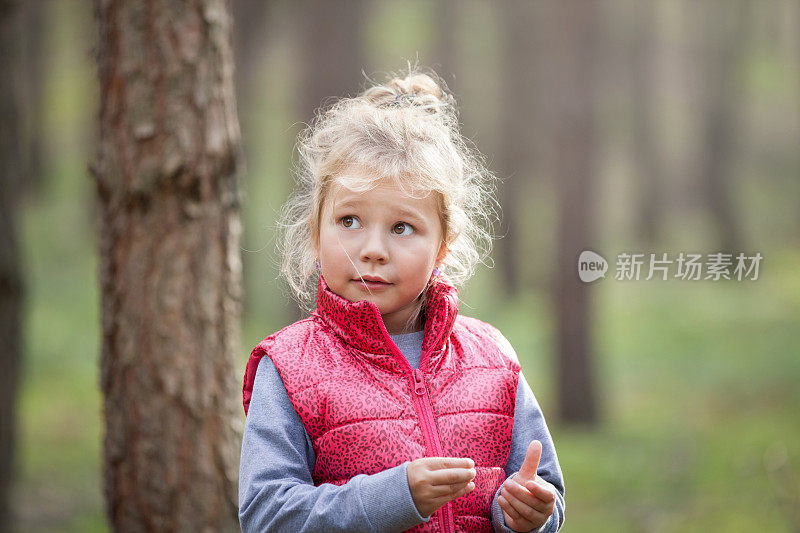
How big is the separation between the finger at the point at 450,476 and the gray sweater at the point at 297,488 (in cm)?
6

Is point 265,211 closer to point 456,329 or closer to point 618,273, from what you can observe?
point 618,273

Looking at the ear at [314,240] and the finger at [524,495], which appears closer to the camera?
the finger at [524,495]

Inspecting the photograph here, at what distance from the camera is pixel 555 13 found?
9086mm

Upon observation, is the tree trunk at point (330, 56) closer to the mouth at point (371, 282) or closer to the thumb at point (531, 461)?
the mouth at point (371, 282)

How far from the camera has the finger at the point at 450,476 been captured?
1746mm

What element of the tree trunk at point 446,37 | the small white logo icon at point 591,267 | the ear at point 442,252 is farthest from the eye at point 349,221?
the tree trunk at point 446,37

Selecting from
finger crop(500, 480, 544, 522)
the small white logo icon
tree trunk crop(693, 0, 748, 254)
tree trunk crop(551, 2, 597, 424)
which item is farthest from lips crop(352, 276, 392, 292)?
tree trunk crop(693, 0, 748, 254)

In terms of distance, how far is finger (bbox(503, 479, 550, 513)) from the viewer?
1.90m

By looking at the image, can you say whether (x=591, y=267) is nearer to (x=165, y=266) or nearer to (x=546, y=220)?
(x=165, y=266)

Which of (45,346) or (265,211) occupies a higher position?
(265,211)

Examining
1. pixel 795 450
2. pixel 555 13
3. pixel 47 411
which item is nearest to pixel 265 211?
pixel 47 411

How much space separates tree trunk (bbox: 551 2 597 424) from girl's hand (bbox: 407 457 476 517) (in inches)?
291

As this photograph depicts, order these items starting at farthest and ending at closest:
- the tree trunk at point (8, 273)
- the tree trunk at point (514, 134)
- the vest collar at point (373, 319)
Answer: the tree trunk at point (514, 134), the tree trunk at point (8, 273), the vest collar at point (373, 319)

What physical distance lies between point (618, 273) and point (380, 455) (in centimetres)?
242
